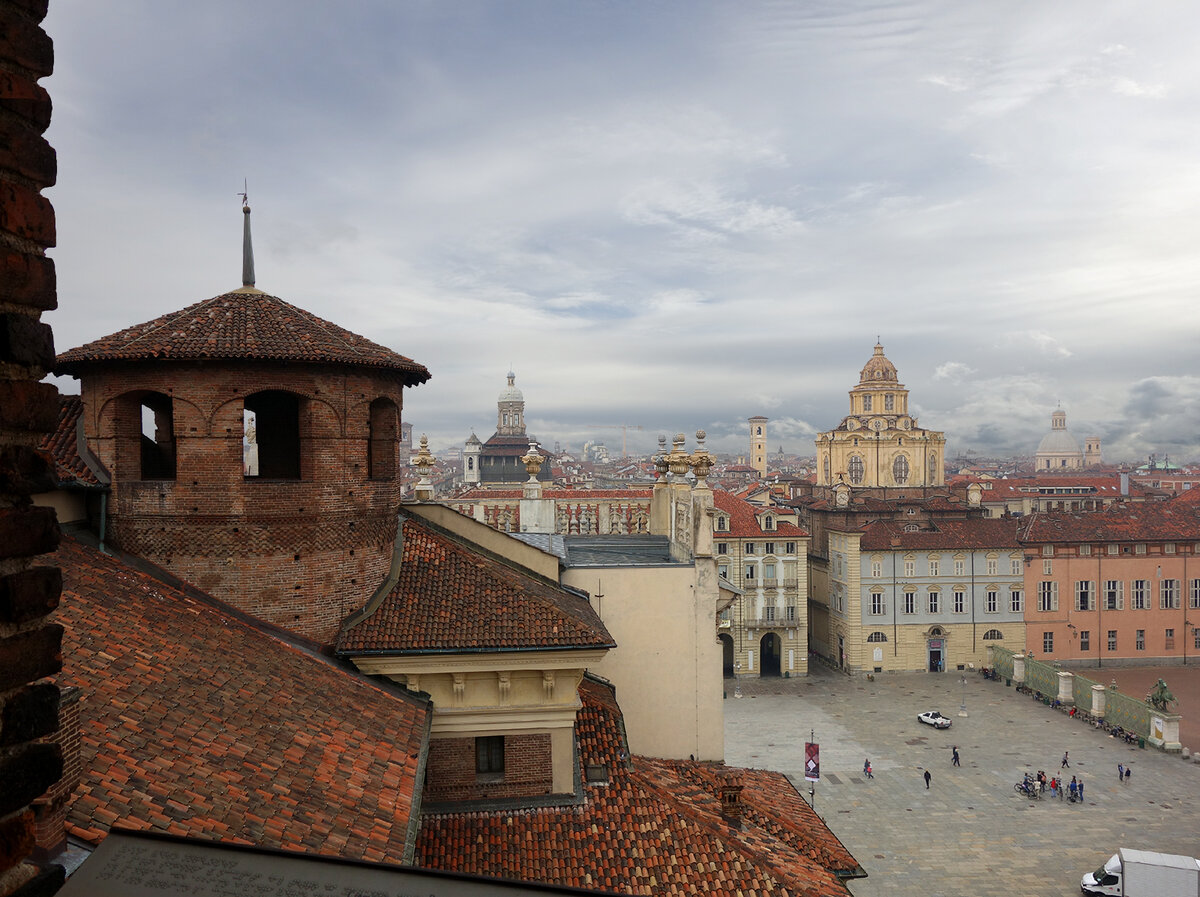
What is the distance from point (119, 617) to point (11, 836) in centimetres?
744

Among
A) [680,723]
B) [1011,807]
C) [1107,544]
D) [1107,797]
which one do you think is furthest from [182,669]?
[1107,544]

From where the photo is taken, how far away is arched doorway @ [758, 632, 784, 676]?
205ft

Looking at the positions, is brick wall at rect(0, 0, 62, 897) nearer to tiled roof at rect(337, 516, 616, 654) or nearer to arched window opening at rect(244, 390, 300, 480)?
tiled roof at rect(337, 516, 616, 654)

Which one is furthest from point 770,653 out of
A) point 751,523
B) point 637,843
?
point 637,843

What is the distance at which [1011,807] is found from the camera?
37.2 m

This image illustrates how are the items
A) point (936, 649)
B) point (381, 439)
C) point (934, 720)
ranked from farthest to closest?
1. point (936, 649)
2. point (934, 720)
3. point (381, 439)

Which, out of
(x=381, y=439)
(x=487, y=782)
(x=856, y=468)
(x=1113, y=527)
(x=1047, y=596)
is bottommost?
(x=1047, y=596)

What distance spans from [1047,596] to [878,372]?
4945 cm

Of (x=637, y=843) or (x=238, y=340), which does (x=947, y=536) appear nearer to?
(x=637, y=843)

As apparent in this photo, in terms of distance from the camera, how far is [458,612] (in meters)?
13.1

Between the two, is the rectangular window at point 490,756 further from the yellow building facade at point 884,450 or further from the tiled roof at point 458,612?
the yellow building facade at point 884,450

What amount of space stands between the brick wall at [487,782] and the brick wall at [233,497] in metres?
2.49

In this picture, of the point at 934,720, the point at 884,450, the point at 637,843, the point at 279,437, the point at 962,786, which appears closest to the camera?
the point at 637,843

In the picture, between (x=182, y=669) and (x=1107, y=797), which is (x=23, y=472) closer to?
(x=182, y=669)
